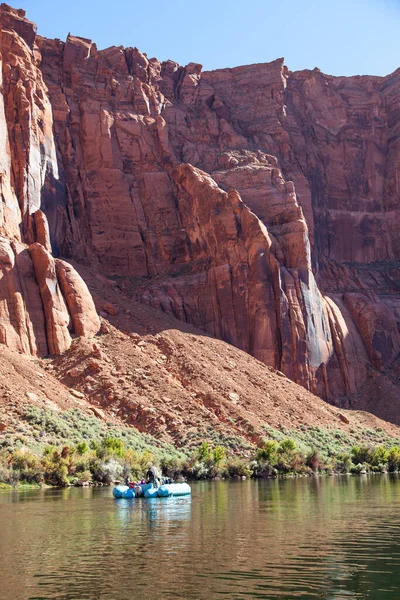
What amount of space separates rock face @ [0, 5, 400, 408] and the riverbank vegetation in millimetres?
12350

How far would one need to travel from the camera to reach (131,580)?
19984mm

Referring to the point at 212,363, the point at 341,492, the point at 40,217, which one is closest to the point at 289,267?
Answer: the point at 212,363

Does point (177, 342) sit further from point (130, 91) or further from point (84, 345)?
point (130, 91)

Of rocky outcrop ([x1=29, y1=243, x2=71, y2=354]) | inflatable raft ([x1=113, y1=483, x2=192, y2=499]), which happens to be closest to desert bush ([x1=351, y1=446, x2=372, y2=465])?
rocky outcrop ([x1=29, y1=243, x2=71, y2=354])

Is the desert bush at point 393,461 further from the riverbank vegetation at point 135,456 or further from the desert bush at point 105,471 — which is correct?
the desert bush at point 105,471

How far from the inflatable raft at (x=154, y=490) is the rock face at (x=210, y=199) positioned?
27618 mm

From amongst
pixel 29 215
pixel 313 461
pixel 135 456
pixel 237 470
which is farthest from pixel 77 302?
pixel 313 461

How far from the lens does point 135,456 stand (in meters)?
56.1

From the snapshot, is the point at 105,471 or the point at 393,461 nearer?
the point at 105,471

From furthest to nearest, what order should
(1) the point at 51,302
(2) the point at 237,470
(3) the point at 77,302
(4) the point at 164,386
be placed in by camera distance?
(3) the point at 77,302
(1) the point at 51,302
(4) the point at 164,386
(2) the point at 237,470

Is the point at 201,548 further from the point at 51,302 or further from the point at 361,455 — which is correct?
the point at 361,455

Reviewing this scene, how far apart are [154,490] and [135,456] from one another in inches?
468

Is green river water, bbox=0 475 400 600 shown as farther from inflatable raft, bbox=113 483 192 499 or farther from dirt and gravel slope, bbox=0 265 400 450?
dirt and gravel slope, bbox=0 265 400 450

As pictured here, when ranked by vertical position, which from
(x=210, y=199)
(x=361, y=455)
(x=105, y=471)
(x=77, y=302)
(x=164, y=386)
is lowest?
(x=105, y=471)
